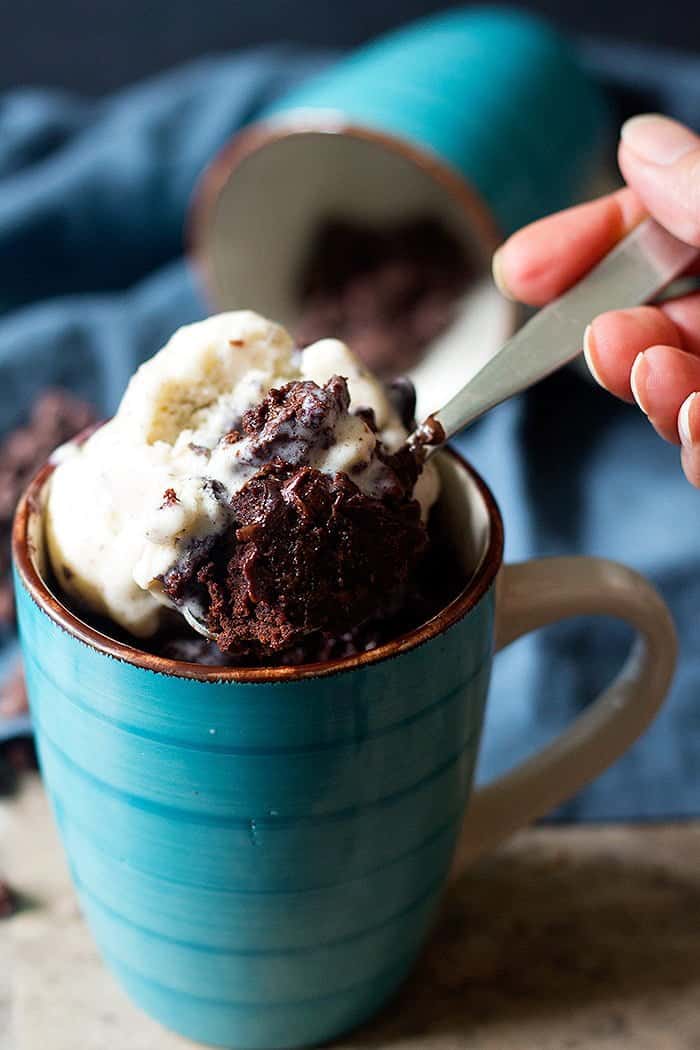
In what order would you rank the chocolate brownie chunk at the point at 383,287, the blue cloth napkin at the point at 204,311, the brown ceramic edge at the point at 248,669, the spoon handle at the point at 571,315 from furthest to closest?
the chocolate brownie chunk at the point at 383,287, the blue cloth napkin at the point at 204,311, the spoon handle at the point at 571,315, the brown ceramic edge at the point at 248,669

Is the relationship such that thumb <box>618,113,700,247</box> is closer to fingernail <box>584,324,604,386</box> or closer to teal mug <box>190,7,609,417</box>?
fingernail <box>584,324,604,386</box>

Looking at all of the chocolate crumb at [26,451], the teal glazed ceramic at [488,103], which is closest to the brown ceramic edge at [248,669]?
the chocolate crumb at [26,451]

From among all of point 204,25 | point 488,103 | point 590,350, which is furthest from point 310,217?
point 590,350

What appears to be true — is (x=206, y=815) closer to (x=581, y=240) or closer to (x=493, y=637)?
(x=493, y=637)

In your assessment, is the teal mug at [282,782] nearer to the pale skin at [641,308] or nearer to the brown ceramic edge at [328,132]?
the pale skin at [641,308]

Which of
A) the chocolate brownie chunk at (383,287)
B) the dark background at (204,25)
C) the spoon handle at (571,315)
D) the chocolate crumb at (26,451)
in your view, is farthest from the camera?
the dark background at (204,25)

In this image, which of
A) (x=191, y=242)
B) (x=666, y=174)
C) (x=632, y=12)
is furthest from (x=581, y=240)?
(x=632, y=12)
